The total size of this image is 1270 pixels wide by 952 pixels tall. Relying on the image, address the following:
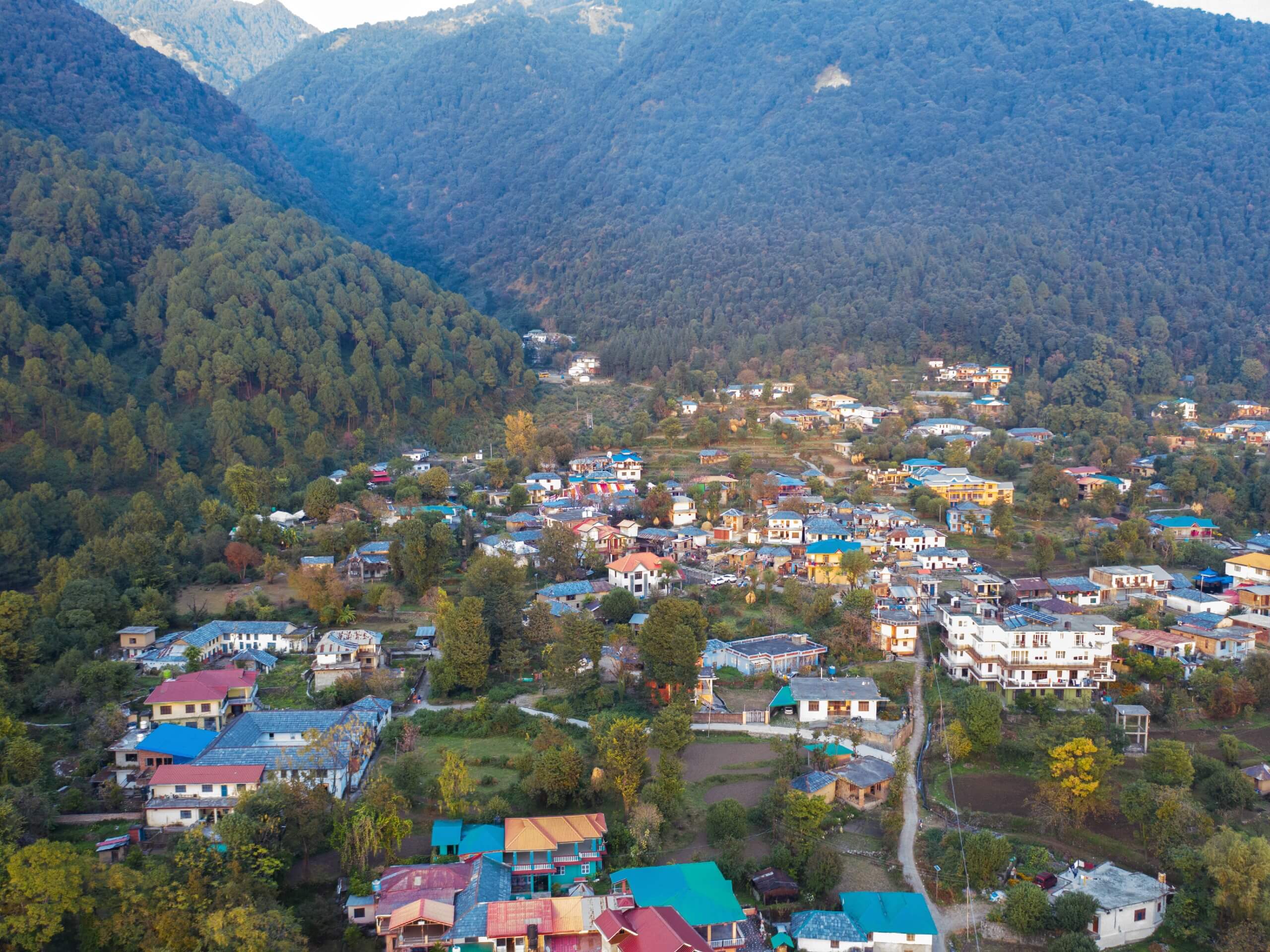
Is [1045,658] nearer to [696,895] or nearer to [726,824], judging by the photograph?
[726,824]

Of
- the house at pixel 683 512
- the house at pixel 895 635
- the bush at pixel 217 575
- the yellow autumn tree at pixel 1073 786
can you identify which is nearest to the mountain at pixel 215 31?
the bush at pixel 217 575

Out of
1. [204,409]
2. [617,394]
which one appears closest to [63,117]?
[204,409]

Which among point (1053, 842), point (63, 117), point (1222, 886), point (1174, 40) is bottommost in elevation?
point (1053, 842)

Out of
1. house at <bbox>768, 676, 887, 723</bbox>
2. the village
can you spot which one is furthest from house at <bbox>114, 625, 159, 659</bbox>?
house at <bbox>768, 676, 887, 723</bbox>

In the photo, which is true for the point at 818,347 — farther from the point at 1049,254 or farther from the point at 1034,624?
the point at 1034,624

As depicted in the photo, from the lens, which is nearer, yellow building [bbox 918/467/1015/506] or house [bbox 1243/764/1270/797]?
house [bbox 1243/764/1270/797]

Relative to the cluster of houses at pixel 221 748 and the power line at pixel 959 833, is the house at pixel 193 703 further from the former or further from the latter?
the power line at pixel 959 833

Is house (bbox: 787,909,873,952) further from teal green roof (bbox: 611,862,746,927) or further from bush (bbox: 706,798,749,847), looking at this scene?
bush (bbox: 706,798,749,847)
